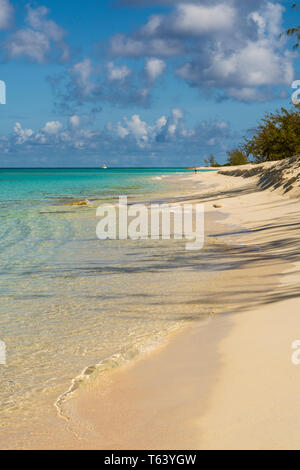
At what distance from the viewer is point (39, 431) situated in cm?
298

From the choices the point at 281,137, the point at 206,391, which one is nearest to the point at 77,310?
the point at 206,391

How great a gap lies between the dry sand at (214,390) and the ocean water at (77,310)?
31cm

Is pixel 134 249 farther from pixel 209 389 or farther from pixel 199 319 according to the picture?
pixel 209 389

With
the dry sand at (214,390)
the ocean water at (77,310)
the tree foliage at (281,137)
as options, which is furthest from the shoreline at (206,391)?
the tree foliage at (281,137)

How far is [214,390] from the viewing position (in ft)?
10.9

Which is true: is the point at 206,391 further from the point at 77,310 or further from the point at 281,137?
the point at 281,137

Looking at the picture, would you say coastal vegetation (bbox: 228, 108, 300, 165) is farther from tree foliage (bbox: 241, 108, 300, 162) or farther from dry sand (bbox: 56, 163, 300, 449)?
dry sand (bbox: 56, 163, 300, 449)

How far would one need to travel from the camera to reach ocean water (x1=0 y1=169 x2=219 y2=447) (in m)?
3.70

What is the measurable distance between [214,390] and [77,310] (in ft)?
9.15

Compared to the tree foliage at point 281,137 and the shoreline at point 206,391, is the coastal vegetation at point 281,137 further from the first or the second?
the shoreline at point 206,391

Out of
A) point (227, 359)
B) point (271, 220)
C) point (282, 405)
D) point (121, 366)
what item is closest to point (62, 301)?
point (121, 366)

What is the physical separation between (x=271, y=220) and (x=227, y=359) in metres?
9.61

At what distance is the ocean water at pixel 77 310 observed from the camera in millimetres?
3699
